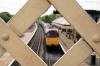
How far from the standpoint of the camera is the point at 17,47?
94cm

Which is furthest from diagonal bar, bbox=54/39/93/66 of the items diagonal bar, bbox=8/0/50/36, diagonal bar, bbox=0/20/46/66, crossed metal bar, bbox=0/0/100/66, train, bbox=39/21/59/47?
train, bbox=39/21/59/47

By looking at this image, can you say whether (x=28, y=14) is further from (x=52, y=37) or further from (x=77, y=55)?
(x=52, y=37)

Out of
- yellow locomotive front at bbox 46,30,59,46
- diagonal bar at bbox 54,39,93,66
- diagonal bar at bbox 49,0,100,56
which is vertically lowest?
yellow locomotive front at bbox 46,30,59,46

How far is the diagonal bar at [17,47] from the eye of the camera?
3.07 ft

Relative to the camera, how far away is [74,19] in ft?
3.00

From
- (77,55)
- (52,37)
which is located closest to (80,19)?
(77,55)

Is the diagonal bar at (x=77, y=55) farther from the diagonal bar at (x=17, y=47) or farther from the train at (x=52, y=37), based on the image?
the train at (x=52, y=37)

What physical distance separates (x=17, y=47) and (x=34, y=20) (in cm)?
18

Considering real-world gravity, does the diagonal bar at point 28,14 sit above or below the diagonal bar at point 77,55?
above

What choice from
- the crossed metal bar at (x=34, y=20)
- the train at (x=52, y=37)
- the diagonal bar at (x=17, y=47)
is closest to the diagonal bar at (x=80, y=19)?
the crossed metal bar at (x=34, y=20)

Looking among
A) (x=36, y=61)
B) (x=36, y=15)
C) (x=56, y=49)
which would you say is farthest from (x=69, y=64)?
(x=56, y=49)

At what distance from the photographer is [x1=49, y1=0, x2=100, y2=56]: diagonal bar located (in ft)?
2.99

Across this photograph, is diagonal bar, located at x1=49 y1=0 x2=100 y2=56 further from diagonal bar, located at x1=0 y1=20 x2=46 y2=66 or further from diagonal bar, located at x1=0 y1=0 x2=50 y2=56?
diagonal bar, located at x1=0 y1=20 x2=46 y2=66

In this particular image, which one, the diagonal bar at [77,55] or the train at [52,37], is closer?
the diagonal bar at [77,55]
